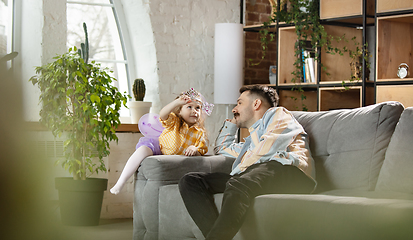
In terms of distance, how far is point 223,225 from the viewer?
5.64 ft

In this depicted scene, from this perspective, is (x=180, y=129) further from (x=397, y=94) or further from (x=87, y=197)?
(x=397, y=94)

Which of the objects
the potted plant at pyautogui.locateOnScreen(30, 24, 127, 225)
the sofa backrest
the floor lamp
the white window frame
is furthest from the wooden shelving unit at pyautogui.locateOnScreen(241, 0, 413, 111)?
the potted plant at pyautogui.locateOnScreen(30, 24, 127, 225)

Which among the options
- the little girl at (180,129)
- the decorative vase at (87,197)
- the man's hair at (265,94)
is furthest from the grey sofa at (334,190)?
the decorative vase at (87,197)

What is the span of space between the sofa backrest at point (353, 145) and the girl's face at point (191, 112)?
0.83 metres

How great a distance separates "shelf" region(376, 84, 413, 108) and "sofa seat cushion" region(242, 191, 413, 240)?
190 cm

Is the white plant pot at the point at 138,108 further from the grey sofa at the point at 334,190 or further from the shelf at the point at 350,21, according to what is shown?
the shelf at the point at 350,21

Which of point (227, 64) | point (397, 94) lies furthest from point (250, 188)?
point (227, 64)

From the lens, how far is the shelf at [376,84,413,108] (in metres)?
3.22

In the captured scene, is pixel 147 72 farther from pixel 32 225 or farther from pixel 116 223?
pixel 32 225

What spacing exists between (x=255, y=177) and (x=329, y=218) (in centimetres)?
48

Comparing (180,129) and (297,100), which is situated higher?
(297,100)

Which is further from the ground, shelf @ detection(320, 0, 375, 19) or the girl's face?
shelf @ detection(320, 0, 375, 19)

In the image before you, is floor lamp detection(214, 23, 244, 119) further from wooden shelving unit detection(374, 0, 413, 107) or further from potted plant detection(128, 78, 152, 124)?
wooden shelving unit detection(374, 0, 413, 107)

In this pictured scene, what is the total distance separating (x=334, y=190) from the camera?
210 centimetres
